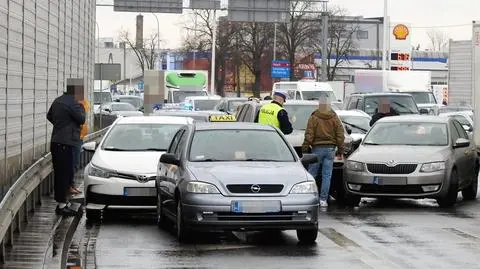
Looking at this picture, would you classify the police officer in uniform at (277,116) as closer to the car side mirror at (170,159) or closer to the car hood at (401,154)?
the car hood at (401,154)

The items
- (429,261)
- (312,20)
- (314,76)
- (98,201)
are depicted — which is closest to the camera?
(429,261)

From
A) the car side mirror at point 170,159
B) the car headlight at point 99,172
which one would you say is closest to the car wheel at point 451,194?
the car headlight at point 99,172

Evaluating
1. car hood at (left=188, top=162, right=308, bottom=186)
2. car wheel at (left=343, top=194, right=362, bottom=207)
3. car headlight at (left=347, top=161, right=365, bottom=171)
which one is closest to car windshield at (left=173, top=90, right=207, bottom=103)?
car wheel at (left=343, top=194, right=362, bottom=207)

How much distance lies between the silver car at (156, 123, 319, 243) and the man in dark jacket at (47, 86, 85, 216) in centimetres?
234

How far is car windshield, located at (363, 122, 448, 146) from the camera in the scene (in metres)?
17.6

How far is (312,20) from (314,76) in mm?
12113

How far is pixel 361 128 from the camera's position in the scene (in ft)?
72.5

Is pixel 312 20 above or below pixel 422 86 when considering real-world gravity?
above

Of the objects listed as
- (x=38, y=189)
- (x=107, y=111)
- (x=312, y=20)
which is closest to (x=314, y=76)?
(x=312, y=20)

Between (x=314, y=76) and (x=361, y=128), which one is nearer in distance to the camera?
(x=361, y=128)

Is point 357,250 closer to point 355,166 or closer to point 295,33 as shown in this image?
point 355,166

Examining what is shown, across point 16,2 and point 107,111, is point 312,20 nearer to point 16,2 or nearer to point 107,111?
point 107,111

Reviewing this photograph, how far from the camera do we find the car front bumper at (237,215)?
11672 millimetres

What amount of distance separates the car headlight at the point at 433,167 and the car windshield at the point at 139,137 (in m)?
3.94
